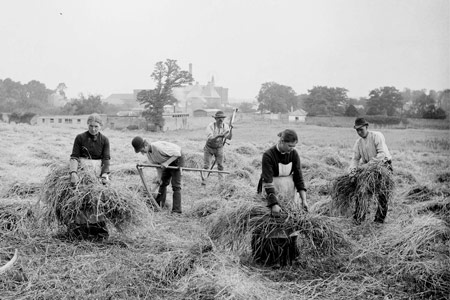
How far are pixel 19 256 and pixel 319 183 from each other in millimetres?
5544

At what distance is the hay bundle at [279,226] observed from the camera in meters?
3.63

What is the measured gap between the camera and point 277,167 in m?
3.91

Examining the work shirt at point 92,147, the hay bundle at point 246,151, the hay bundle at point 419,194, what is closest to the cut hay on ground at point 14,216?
the work shirt at point 92,147

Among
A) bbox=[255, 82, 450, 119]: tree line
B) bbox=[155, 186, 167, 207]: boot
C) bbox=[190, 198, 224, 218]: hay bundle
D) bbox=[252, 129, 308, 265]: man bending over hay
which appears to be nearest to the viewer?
bbox=[252, 129, 308, 265]: man bending over hay

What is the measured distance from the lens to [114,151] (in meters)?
13.1

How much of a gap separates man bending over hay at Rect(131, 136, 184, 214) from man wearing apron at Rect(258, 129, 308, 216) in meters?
1.95

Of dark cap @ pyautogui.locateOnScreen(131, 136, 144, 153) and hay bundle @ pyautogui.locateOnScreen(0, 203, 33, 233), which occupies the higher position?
dark cap @ pyautogui.locateOnScreen(131, 136, 144, 153)

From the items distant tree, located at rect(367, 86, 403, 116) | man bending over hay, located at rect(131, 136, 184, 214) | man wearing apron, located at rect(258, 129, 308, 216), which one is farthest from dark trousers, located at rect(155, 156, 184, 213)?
distant tree, located at rect(367, 86, 403, 116)

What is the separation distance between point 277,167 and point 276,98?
47415mm

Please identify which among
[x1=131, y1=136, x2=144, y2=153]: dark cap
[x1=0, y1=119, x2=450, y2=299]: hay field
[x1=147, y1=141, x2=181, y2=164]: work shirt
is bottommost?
[x1=0, y1=119, x2=450, y2=299]: hay field

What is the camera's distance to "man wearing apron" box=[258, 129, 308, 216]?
144 inches

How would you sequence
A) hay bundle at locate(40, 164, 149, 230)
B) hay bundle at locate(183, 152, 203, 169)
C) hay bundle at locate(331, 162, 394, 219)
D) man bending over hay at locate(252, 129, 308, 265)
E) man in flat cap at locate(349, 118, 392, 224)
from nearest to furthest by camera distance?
man bending over hay at locate(252, 129, 308, 265), hay bundle at locate(40, 164, 149, 230), hay bundle at locate(331, 162, 394, 219), man in flat cap at locate(349, 118, 392, 224), hay bundle at locate(183, 152, 203, 169)

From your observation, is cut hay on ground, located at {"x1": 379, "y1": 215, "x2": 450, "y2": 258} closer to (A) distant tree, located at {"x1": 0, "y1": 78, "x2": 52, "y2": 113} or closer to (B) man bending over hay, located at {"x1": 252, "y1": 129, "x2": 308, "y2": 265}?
(B) man bending over hay, located at {"x1": 252, "y1": 129, "x2": 308, "y2": 265}

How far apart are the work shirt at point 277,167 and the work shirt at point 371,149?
1424 millimetres
